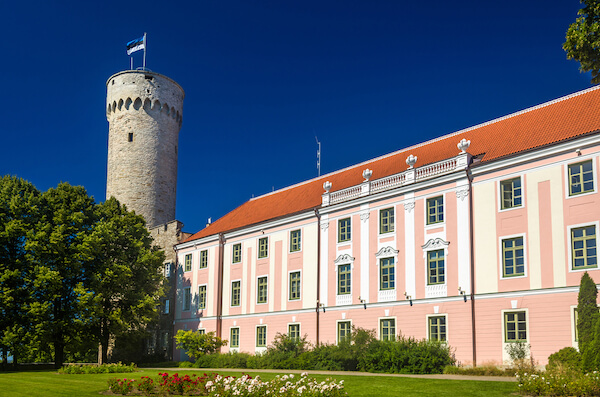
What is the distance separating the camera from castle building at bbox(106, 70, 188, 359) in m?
55.3

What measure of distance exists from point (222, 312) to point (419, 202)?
18844 millimetres

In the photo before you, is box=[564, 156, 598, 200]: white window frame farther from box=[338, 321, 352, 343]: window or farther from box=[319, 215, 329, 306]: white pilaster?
box=[319, 215, 329, 306]: white pilaster

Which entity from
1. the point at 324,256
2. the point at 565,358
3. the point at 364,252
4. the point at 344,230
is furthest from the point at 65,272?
the point at 565,358

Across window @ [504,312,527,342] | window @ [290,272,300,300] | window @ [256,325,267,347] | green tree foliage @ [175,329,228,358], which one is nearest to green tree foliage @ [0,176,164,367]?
green tree foliage @ [175,329,228,358]

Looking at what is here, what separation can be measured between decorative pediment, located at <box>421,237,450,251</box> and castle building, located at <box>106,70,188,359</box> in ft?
92.3

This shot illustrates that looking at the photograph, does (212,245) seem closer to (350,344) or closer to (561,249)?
(350,344)

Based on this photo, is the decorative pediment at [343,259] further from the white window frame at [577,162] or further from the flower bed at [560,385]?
the flower bed at [560,385]

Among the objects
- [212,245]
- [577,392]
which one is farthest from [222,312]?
[577,392]

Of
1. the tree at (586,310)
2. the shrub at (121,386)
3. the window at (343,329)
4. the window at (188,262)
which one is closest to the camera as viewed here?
the shrub at (121,386)

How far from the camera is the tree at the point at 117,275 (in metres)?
39.8

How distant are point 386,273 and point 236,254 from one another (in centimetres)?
1451

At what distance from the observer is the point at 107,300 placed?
140 ft

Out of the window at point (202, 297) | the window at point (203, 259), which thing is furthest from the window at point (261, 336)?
the window at point (203, 259)

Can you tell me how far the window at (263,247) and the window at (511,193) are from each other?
1793 centimetres
